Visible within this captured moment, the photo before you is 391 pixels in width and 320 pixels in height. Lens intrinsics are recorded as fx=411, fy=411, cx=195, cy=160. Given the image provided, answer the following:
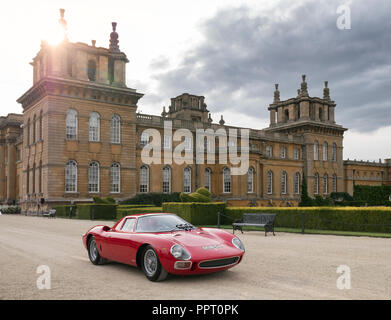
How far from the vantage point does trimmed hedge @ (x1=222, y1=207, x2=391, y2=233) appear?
17.5m

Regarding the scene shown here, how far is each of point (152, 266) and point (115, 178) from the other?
104 ft

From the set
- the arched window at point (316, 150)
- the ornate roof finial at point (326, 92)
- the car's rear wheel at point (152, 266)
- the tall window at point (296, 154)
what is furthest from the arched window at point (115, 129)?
the ornate roof finial at point (326, 92)

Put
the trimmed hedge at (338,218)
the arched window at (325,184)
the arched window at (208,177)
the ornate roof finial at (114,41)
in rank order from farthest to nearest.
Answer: the arched window at (325,184) < the arched window at (208,177) < the ornate roof finial at (114,41) < the trimmed hedge at (338,218)

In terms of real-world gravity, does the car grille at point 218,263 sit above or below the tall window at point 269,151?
below

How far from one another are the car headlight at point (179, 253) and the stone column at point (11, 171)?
48547 mm

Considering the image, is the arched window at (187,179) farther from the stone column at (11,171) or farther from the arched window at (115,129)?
the stone column at (11,171)

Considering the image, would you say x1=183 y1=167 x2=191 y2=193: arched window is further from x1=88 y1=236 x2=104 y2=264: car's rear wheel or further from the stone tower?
x1=88 y1=236 x2=104 y2=264: car's rear wheel

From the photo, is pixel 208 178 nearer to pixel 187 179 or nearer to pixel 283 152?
pixel 187 179

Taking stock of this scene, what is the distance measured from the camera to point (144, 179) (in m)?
41.6

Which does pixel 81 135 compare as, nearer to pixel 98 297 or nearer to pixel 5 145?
pixel 5 145

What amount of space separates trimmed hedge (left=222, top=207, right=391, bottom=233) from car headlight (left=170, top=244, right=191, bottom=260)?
41.6ft

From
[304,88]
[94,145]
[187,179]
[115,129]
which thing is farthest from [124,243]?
[304,88]

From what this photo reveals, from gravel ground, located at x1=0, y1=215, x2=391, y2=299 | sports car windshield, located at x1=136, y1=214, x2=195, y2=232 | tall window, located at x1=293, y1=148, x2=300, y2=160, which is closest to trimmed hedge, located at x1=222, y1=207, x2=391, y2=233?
gravel ground, located at x1=0, y1=215, x2=391, y2=299

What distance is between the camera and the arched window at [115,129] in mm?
39322
